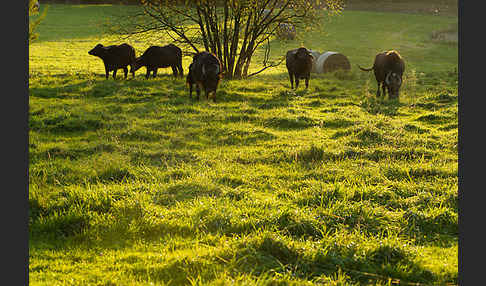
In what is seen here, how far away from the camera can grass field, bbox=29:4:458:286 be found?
4344 mm

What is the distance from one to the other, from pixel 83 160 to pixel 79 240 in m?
3.06

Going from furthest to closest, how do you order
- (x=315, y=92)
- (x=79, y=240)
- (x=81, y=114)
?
(x=315, y=92), (x=81, y=114), (x=79, y=240)

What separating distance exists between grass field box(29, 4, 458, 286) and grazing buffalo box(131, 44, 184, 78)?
11.4 feet

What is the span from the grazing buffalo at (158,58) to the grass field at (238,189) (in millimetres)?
3463

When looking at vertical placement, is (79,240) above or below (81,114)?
below

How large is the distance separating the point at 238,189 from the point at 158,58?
42.2 feet

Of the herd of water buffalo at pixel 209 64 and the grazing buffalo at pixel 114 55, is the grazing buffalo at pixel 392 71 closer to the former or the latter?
the herd of water buffalo at pixel 209 64

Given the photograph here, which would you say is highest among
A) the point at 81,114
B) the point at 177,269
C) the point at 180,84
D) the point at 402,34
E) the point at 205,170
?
the point at 402,34

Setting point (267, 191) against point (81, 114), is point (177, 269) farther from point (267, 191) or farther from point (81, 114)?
point (81, 114)

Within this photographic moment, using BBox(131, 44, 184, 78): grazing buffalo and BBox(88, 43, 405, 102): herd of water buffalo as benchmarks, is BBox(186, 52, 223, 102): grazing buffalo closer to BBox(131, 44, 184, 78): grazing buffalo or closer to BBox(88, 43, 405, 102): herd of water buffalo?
BBox(88, 43, 405, 102): herd of water buffalo

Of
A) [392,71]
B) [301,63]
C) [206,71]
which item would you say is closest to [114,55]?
[206,71]

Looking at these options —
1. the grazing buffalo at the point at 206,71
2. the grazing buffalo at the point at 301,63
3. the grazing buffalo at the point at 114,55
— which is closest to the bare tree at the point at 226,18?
the grazing buffalo at the point at 114,55

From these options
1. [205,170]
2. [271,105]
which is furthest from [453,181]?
[271,105]

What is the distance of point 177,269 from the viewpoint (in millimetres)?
4273
